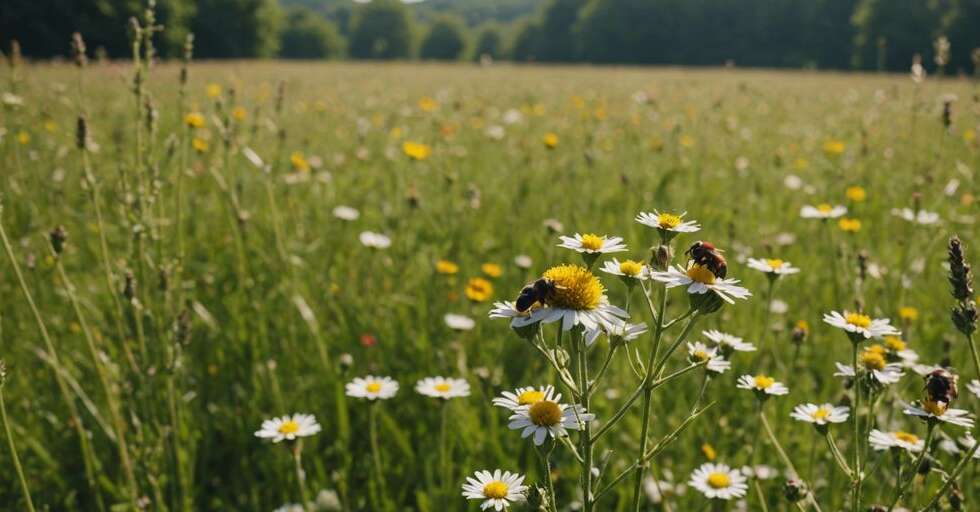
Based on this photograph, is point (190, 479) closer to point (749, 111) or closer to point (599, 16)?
point (749, 111)

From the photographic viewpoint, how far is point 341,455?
194 cm

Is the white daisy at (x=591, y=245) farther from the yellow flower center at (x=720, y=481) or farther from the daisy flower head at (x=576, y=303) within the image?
the yellow flower center at (x=720, y=481)

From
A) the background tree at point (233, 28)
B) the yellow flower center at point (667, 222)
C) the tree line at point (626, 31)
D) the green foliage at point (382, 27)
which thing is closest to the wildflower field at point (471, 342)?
the yellow flower center at point (667, 222)

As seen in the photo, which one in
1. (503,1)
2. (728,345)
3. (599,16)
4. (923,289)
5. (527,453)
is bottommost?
(527,453)

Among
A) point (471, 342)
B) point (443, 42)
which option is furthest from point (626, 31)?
point (471, 342)

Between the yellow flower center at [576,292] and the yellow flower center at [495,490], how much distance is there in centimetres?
30

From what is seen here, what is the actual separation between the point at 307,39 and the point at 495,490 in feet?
246

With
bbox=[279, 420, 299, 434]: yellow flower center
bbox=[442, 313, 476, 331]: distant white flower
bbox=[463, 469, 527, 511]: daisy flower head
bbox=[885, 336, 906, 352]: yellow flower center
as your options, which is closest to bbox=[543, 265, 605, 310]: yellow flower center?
bbox=[463, 469, 527, 511]: daisy flower head

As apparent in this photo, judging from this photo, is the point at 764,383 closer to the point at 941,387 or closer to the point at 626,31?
the point at 941,387

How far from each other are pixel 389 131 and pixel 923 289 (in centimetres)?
403

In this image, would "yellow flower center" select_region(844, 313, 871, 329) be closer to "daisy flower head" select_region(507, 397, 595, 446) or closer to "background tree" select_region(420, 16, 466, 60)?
"daisy flower head" select_region(507, 397, 595, 446)

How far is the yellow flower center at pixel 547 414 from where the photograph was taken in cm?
93

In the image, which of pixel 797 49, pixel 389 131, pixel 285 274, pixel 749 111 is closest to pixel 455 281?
pixel 285 274

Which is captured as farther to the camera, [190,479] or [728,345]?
[190,479]
